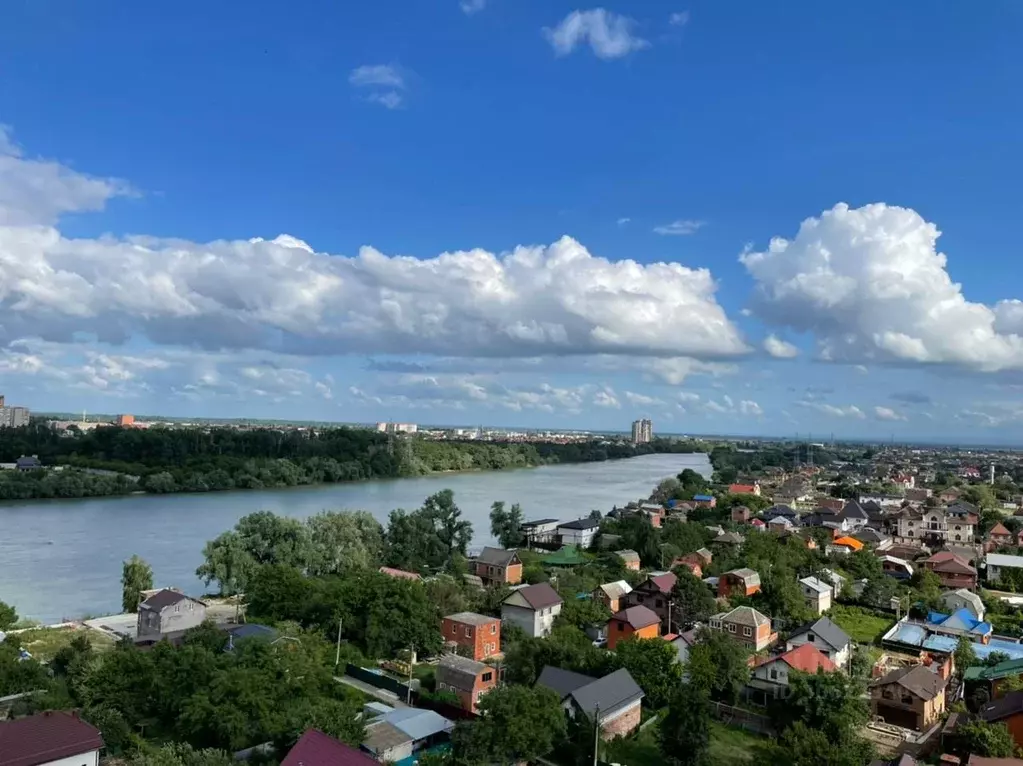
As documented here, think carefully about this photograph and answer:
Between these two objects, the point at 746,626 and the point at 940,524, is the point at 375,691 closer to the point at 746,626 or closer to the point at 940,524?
the point at 746,626

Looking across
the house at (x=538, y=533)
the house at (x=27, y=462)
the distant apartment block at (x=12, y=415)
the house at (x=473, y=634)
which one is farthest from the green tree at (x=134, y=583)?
the distant apartment block at (x=12, y=415)

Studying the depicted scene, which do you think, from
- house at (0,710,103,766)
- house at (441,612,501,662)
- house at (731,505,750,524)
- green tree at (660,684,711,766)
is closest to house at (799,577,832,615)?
house at (441,612,501,662)

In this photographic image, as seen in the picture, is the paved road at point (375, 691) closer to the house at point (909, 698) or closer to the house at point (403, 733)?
the house at point (403, 733)

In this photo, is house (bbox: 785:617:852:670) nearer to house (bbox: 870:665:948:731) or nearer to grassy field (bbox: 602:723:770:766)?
house (bbox: 870:665:948:731)

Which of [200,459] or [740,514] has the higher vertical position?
[200,459]

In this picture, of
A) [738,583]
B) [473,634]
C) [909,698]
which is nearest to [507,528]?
[738,583]
